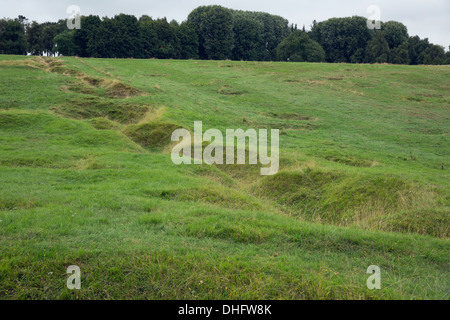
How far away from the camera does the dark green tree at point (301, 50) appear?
9125 centimetres

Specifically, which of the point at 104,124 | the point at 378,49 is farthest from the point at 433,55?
the point at 104,124

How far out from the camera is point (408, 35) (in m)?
112

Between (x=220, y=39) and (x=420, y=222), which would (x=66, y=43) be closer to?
(x=220, y=39)

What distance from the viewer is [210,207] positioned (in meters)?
10.8

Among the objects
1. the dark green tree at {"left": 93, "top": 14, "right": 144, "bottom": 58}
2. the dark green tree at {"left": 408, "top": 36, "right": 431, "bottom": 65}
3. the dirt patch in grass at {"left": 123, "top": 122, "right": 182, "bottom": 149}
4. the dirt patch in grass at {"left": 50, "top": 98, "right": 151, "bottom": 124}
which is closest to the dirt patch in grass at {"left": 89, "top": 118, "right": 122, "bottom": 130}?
the dirt patch in grass at {"left": 123, "top": 122, "right": 182, "bottom": 149}

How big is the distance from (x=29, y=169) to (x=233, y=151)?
10495 mm

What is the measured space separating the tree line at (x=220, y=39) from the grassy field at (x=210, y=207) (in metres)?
52.3

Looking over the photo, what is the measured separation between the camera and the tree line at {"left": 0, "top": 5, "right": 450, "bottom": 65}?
268 feet

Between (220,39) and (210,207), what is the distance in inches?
3733

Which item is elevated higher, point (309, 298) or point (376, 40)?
point (376, 40)

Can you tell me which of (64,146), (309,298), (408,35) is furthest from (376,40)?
(309,298)
